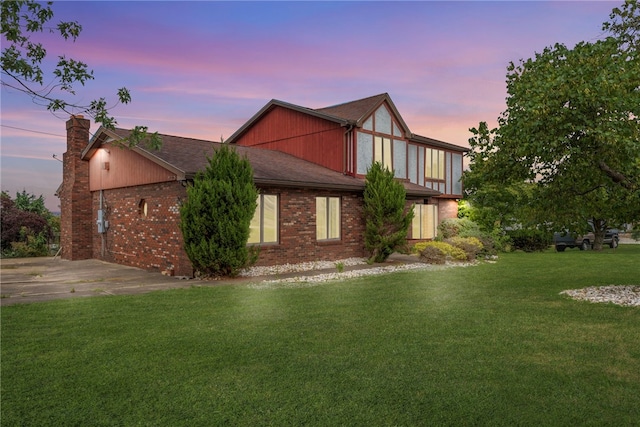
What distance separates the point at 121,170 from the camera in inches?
717

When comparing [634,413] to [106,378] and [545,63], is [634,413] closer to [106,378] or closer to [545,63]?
[106,378]

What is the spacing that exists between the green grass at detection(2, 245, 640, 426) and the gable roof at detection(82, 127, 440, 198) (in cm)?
555

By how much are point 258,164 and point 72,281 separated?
735 centimetres

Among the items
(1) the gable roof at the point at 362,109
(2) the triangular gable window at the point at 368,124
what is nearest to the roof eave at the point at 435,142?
(1) the gable roof at the point at 362,109

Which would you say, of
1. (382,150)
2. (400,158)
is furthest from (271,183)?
(400,158)

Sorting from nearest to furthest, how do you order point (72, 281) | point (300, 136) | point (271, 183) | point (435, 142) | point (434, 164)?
point (72, 281)
point (271, 183)
point (300, 136)
point (435, 142)
point (434, 164)

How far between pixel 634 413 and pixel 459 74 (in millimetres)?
14432

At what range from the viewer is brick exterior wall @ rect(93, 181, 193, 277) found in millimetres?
14812

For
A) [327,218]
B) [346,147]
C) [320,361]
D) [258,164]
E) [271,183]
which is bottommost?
[320,361]

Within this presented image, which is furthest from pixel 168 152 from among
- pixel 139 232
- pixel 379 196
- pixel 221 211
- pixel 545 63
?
pixel 545 63

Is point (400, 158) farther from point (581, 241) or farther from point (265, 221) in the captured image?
point (581, 241)

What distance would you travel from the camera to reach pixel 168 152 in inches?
636

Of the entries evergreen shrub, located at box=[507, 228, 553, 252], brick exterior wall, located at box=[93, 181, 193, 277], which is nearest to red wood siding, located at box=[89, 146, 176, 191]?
brick exterior wall, located at box=[93, 181, 193, 277]

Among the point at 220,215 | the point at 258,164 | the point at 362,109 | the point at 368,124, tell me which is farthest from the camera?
the point at 362,109
